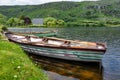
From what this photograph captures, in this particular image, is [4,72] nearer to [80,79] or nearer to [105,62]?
[80,79]

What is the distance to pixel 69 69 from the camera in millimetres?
27391

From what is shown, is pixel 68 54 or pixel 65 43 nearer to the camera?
pixel 68 54

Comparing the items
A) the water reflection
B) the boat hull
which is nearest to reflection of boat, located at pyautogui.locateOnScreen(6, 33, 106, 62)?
the boat hull

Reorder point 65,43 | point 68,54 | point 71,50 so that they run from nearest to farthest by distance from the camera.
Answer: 1. point 71,50
2. point 68,54
3. point 65,43

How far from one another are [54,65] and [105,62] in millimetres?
7876

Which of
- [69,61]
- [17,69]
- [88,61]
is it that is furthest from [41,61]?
[17,69]

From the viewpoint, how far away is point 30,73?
46.0 feet

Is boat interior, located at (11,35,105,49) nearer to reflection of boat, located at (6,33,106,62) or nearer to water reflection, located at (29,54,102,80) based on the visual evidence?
reflection of boat, located at (6,33,106,62)

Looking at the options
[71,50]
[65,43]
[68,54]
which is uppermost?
[65,43]

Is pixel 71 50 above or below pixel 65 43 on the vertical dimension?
below

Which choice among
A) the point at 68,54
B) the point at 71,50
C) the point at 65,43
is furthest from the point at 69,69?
the point at 65,43

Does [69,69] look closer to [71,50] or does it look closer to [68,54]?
[71,50]

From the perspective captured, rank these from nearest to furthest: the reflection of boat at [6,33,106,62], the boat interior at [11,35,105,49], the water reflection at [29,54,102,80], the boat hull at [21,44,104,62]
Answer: the water reflection at [29,54,102,80]
the reflection of boat at [6,33,106,62]
the boat hull at [21,44,104,62]
the boat interior at [11,35,105,49]

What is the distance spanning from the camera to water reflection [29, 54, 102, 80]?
23809 mm
